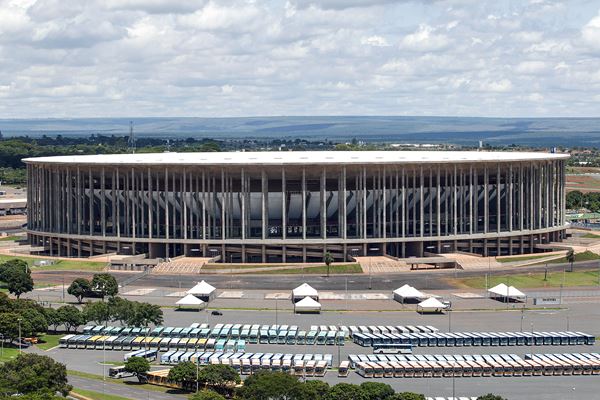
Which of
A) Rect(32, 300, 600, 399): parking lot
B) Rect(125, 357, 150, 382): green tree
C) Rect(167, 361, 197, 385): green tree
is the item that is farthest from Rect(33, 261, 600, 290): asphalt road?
Rect(167, 361, 197, 385): green tree

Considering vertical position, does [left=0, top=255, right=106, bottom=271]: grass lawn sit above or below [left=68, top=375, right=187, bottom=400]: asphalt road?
above

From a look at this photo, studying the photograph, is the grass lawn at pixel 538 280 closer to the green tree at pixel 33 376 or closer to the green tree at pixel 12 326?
the green tree at pixel 12 326

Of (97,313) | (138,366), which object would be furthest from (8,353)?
(138,366)

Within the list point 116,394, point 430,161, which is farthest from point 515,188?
point 116,394

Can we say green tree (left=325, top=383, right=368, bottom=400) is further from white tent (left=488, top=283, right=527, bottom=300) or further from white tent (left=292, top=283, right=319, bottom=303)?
white tent (left=488, top=283, right=527, bottom=300)

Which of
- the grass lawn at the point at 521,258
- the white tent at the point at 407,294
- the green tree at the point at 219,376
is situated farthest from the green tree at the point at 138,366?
the grass lawn at the point at 521,258
